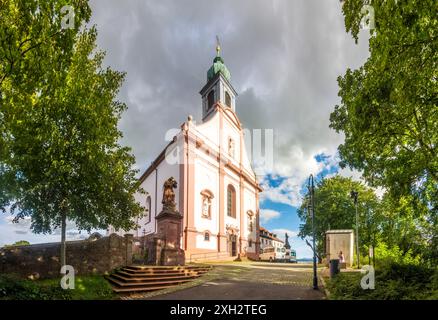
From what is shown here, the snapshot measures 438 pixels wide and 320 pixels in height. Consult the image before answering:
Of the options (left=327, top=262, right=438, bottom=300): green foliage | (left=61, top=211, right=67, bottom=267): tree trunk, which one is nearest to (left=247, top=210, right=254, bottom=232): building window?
(left=327, top=262, right=438, bottom=300): green foliage

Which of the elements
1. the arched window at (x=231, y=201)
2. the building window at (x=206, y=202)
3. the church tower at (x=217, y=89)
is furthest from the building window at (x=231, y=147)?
the building window at (x=206, y=202)

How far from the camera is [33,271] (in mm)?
12203

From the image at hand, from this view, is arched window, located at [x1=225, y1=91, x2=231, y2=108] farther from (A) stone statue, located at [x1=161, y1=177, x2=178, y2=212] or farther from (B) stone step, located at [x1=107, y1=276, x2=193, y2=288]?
(B) stone step, located at [x1=107, y1=276, x2=193, y2=288]

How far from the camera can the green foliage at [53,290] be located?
8078mm

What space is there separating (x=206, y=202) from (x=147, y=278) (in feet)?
56.6

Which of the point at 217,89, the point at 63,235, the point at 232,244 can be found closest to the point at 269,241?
the point at 232,244

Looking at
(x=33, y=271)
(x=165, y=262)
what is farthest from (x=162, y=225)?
(x=33, y=271)

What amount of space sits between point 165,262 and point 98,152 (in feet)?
24.6

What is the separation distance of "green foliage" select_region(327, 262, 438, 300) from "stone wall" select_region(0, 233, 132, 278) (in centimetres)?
991

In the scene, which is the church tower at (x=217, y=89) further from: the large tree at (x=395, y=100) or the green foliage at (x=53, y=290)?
the green foliage at (x=53, y=290)
